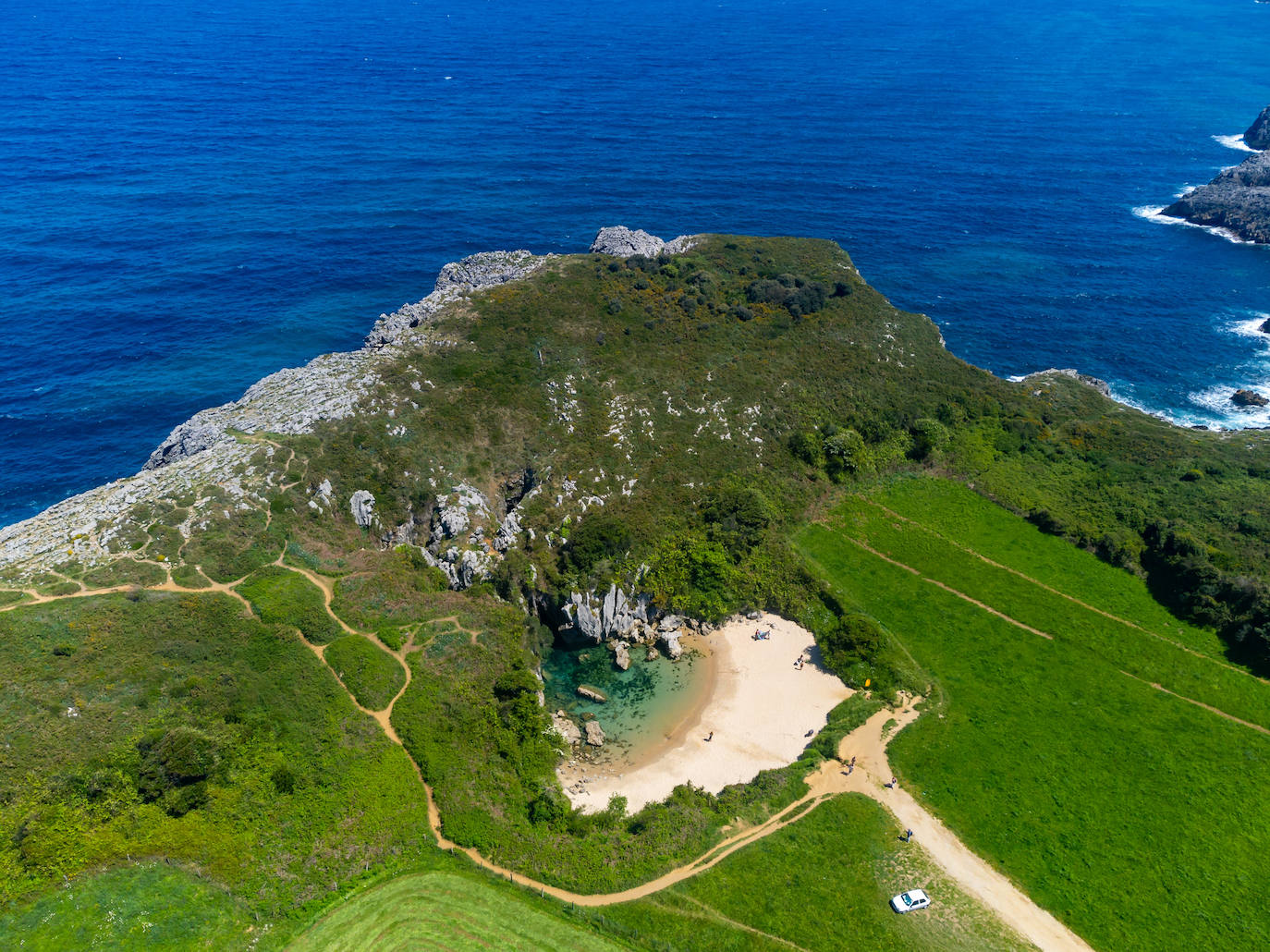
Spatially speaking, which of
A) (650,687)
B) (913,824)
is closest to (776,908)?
(913,824)

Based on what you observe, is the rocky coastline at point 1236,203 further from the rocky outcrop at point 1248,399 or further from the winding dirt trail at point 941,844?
the winding dirt trail at point 941,844

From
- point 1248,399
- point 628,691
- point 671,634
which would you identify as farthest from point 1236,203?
point 628,691

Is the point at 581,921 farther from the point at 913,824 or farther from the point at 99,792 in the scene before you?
the point at 99,792

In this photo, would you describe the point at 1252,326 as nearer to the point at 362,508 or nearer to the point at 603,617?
the point at 603,617

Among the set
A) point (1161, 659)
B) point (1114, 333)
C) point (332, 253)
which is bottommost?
Result: point (1161, 659)

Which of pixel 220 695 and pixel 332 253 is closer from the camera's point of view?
pixel 220 695

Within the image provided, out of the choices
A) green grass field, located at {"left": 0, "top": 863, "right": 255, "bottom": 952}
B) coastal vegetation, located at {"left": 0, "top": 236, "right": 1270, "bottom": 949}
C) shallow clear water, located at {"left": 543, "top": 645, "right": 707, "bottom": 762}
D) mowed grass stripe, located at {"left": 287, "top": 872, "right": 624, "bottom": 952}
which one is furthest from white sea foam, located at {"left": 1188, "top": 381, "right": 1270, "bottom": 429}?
green grass field, located at {"left": 0, "top": 863, "right": 255, "bottom": 952}

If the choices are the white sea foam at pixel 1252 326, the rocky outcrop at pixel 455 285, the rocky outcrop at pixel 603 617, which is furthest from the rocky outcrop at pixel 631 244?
the white sea foam at pixel 1252 326
